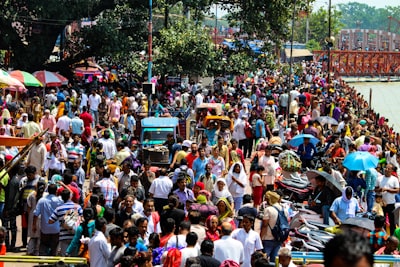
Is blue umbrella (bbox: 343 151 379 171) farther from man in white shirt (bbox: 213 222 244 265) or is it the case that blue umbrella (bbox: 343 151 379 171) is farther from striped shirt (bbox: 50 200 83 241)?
man in white shirt (bbox: 213 222 244 265)

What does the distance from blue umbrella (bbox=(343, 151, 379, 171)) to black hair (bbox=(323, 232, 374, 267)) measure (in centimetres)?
1294

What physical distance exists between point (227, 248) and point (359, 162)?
6725 millimetres

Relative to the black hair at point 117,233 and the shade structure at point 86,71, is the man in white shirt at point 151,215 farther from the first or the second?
the shade structure at point 86,71

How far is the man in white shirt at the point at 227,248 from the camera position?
30.9ft

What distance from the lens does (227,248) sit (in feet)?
30.9

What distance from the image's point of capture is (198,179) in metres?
14.5

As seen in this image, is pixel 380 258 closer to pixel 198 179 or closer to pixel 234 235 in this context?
pixel 234 235

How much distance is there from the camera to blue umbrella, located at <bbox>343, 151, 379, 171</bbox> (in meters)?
15.5

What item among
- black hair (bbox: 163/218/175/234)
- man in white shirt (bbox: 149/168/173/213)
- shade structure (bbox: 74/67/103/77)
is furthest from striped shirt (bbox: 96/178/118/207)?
shade structure (bbox: 74/67/103/77)

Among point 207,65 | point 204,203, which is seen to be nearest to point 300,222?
point 204,203

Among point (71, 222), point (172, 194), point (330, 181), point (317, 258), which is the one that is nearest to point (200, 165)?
point (330, 181)

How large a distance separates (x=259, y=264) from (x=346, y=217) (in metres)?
5.05

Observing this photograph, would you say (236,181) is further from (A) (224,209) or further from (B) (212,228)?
(B) (212,228)

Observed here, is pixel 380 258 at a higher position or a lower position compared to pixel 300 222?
higher
